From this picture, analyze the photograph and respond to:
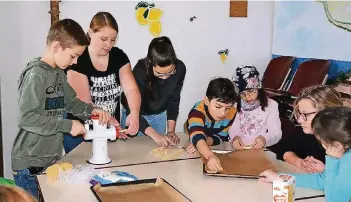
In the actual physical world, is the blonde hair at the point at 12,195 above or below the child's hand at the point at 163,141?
above

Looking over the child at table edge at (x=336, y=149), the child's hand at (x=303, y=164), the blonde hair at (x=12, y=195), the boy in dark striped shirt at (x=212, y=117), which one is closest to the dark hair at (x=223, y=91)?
the boy in dark striped shirt at (x=212, y=117)

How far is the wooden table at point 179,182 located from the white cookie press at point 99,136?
6 cm

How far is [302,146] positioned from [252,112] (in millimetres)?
464

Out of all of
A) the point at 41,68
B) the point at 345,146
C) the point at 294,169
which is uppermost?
the point at 41,68

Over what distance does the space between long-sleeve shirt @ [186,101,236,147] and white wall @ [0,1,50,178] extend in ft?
6.86

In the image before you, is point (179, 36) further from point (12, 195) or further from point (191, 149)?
point (12, 195)

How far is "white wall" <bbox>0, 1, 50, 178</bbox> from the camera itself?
380 cm

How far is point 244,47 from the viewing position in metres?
4.74

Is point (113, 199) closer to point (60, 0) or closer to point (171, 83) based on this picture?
point (171, 83)

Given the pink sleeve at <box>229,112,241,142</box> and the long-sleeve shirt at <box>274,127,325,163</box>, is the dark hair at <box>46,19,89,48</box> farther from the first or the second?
the long-sleeve shirt at <box>274,127,325,163</box>

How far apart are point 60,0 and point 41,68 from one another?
2157 millimetres

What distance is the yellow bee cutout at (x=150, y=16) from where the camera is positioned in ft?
14.0

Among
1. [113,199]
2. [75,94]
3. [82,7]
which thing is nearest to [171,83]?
[75,94]

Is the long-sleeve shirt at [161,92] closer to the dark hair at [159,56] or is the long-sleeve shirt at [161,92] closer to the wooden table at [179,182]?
the dark hair at [159,56]
